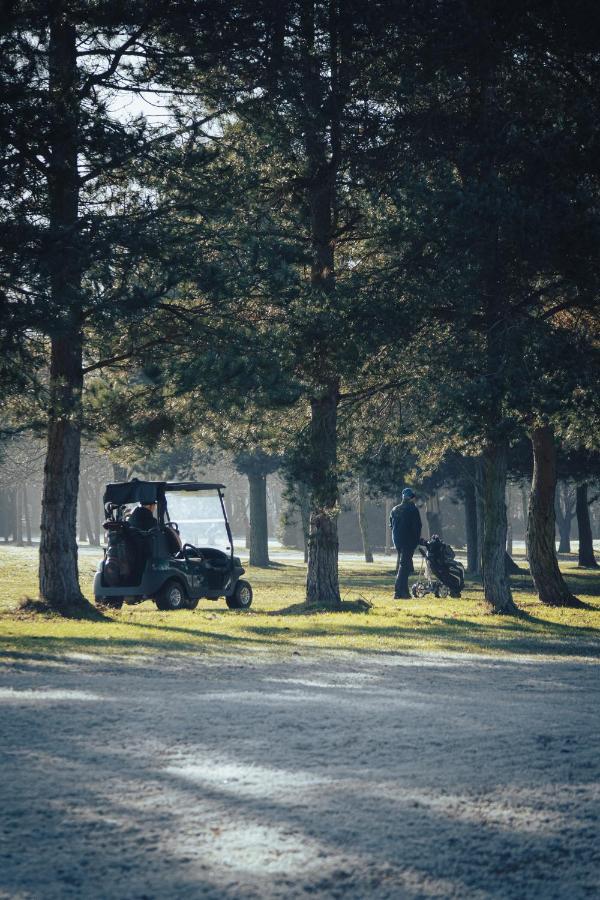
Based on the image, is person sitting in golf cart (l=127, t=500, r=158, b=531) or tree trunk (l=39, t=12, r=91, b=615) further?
person sitting in golf cart (l=127, t=500, r=158, b=531)

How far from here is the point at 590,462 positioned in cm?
3077

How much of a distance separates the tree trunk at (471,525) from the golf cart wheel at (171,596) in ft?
64.7

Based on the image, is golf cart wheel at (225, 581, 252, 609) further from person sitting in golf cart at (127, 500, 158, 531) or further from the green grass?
person sitting in golf cart at (127, 500, 158, 531)

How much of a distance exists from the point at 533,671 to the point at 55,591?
981 cm

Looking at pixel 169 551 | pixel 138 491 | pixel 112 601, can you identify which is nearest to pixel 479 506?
pixel 169 551

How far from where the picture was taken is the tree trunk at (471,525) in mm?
36875

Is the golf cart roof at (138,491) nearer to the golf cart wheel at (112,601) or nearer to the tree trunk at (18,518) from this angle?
the golf cart wheel at (112,601)

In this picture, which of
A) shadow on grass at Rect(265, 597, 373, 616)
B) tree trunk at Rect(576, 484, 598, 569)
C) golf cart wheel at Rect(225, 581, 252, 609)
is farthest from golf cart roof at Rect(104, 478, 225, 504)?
tree trunk at Rect(576, 484, 598, 569)

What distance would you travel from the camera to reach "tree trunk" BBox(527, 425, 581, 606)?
1998cm

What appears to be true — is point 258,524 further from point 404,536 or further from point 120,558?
point 120,558

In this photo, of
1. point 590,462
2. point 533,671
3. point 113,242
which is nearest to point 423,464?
point 113,242

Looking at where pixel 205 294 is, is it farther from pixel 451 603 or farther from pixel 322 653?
pixel 451 603

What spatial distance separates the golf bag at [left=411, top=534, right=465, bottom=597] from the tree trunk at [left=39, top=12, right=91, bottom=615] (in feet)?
26.1

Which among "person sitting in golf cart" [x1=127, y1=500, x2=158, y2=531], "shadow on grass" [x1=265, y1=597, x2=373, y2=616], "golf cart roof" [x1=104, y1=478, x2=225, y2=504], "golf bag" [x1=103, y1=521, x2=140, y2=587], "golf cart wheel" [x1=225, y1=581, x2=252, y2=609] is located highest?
"golf cart roof" [x1=104, y1=478, x2=225, y2=504]
